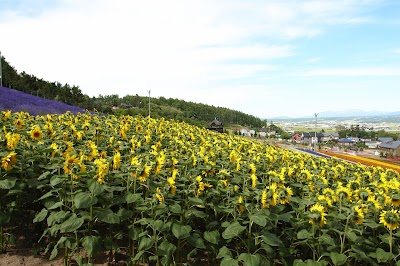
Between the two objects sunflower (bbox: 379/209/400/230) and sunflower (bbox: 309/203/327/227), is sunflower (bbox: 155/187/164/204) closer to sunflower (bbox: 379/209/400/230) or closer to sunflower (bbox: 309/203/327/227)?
sunflower (bbox: 309/203/327/227)

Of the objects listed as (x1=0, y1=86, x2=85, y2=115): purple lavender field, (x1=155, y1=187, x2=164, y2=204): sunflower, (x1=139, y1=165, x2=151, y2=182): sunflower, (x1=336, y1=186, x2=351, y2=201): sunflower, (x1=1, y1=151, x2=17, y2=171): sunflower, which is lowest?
Answer: (x1=336, y1=186, x2=351, y2=201): sunflower

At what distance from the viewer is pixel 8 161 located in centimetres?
338

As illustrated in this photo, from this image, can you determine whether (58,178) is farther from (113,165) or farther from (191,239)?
(191,239)

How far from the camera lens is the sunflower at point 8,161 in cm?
332

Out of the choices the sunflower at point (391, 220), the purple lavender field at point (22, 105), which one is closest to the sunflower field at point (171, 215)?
the sunflower at point (391, 220)

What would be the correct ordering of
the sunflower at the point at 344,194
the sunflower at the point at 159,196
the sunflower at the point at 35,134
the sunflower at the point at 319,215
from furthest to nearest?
the sunflower at the point at 35,134 → the sunflower at the point at 344,194 → the sunflower at the point at 319,215 → the sunflower at the point at 159,196

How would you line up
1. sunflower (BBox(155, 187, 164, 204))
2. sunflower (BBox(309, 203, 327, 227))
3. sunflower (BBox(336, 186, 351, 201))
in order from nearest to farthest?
1. sunflower (BBox(155, 187, 164, 204))
2. sunflower (BBox(309, 203, 327, 227))
3. sunflower (BBox(336, 186, 351, 201))

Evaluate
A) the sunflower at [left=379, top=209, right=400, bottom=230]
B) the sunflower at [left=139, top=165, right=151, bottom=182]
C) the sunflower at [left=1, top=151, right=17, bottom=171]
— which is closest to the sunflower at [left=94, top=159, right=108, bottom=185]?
the sunflower at [left=139, top=165, right=151, bottom=182]

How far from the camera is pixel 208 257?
12.2ft

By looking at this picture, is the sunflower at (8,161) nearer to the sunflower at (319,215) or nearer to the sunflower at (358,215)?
the sunflower at (319,215)

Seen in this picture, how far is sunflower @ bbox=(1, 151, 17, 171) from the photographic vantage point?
3322 millimetres

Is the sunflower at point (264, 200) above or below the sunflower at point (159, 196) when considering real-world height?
below

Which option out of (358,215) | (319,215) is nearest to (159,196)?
(319,215)

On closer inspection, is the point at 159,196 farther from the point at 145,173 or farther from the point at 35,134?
the point at 35,134
